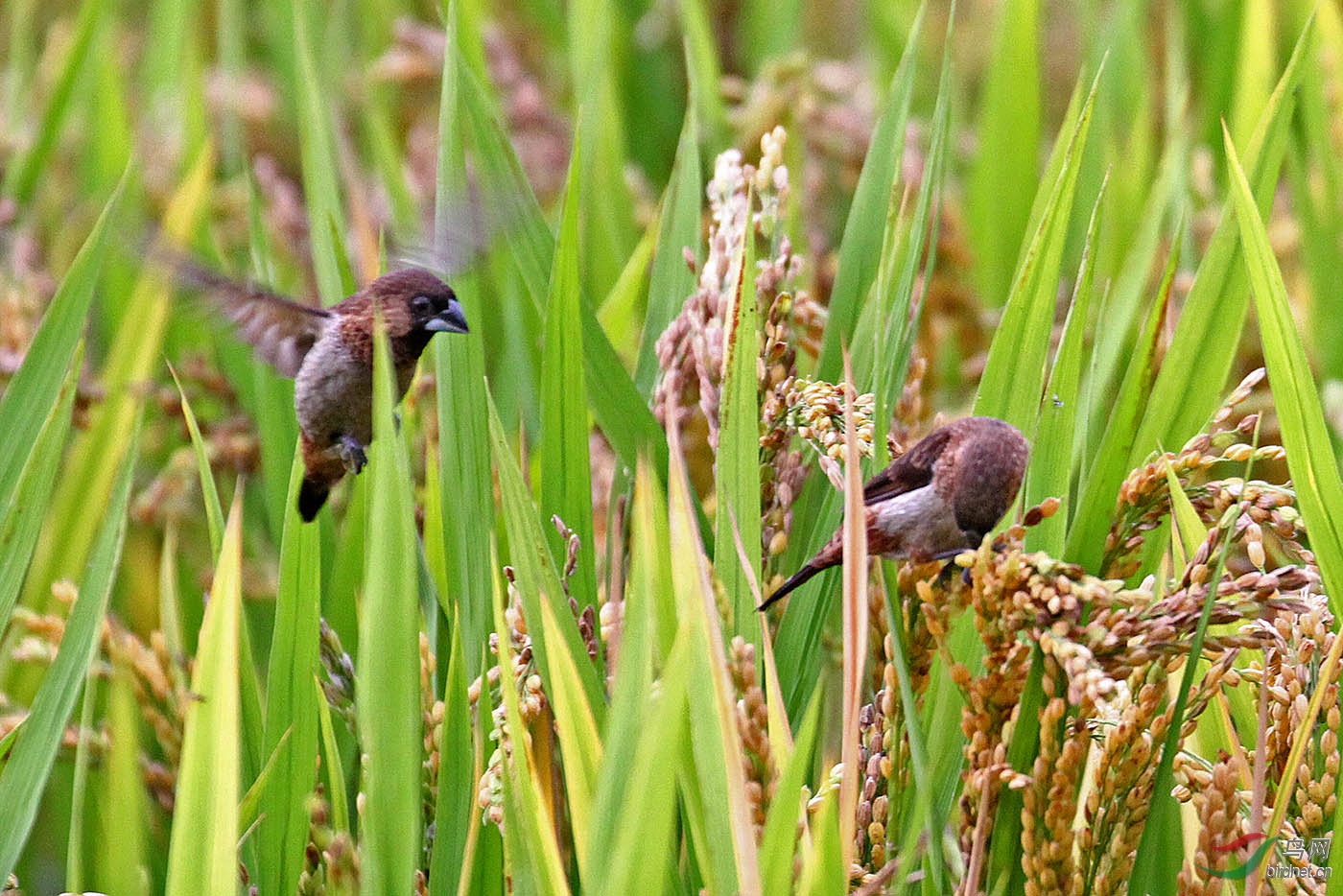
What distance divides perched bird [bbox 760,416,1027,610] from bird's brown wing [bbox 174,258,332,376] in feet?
2.45

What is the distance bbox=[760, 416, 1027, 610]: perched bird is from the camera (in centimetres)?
133

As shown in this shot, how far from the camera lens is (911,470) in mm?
1426

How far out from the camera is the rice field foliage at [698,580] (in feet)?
3.86

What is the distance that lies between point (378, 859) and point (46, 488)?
0.67m

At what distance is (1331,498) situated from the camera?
4.61 feet

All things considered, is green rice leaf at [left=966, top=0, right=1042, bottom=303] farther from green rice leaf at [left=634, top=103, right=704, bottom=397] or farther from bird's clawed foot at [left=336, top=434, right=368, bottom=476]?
bird's clawed foot at [left=336, top=434, right=368, bottom=476]

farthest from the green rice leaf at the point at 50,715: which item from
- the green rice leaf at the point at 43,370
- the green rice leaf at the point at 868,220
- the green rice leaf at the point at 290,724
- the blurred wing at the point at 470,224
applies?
the green rice leaf at the point at 868,220

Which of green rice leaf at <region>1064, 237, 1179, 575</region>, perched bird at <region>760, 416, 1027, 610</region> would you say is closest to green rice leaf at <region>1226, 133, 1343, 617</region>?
green rice leaf at <region>1064, 237, 1179, 575</region>

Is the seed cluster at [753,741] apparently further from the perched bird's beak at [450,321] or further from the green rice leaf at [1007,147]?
the green rice leaf at [1007,147]

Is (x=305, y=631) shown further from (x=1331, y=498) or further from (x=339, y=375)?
(x=1331, y=498)

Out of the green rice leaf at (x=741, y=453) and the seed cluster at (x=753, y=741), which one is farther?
the green rice leaf at (x=741, y=453)

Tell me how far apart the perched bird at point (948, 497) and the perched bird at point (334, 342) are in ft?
1.86

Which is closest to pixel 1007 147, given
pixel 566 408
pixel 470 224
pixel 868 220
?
pixel 868 220

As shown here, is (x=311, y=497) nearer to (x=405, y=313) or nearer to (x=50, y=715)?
(x=405, y=313)
